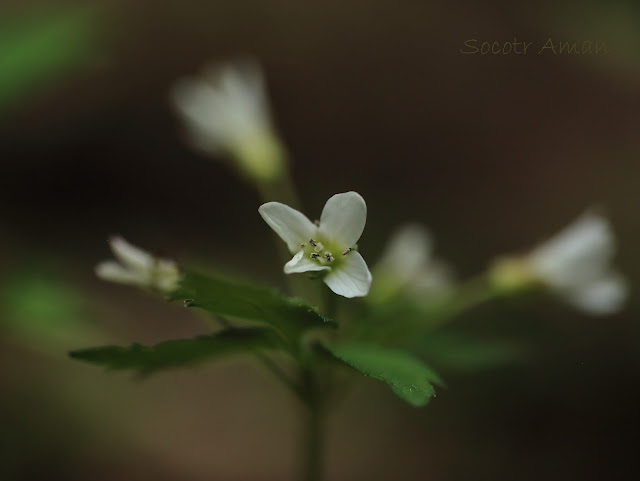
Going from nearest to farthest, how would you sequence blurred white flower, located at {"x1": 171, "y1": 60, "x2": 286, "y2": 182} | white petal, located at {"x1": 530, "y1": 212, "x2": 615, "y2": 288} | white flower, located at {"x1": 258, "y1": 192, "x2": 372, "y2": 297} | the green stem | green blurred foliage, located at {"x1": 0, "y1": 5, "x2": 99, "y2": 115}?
white flower, located at {"x1": 258, "y1": 192, "x2": 372, "y2": 297} → the green stem → white petal, located at {"x1": 530, "y1": 212, "x2": 615, "y2": 288} → blurred white flower, located at {"x1": 171, "y1": 60, "x2": 286, "y2": 182} → green blurred foliage, located at {"x1": 0, "y1": 5, "x2": 99, "y2": 115}

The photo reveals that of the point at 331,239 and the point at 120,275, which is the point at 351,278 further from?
the point at 120,275

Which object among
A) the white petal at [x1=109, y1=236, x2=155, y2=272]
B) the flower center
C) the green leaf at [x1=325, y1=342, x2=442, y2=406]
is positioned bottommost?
the green leaf at [x1=325, y1=342, x2=442, y2=406]

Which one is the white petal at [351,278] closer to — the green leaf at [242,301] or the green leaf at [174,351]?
the green leaf at [242,301]

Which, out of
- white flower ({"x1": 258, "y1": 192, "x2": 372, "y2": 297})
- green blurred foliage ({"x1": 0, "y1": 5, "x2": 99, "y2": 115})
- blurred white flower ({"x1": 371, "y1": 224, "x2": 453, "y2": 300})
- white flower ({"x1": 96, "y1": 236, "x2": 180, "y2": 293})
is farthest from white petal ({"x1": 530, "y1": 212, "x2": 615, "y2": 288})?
green blurred foliage ({"x1": 0, "y1": 5, "x2": 99, "y2": 115})

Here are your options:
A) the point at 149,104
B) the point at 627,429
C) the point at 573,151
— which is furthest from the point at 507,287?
the point at 149,104

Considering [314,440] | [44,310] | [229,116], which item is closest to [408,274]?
[314,440]

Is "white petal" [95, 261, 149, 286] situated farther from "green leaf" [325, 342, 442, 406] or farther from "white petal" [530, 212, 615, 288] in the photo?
"white petal" [530, 212, 615, 288]

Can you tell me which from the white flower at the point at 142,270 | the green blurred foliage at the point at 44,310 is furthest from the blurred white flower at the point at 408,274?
the green blurred foliage at the point at 44,310

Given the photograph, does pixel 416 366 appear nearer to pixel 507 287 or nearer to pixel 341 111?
pixel 507 287

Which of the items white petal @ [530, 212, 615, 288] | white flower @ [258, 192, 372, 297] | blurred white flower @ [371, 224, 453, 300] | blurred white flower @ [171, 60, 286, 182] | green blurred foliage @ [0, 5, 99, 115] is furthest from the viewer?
green blurred foliage @ [0, 5, 99, 115]
